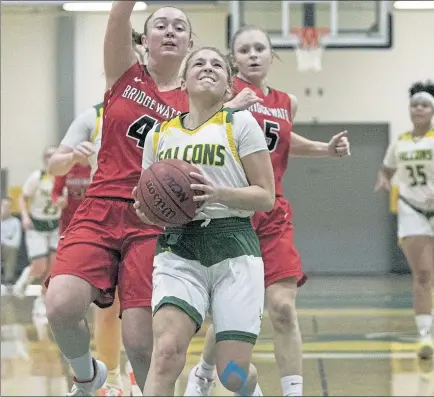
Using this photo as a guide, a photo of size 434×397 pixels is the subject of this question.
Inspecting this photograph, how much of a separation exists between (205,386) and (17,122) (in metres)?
12.1

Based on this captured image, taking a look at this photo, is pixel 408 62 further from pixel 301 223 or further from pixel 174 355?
pixel 174 355

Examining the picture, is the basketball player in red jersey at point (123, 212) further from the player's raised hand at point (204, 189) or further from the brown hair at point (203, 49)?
the player's raised hand at point (204, 189)

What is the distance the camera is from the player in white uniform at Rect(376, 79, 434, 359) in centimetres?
734

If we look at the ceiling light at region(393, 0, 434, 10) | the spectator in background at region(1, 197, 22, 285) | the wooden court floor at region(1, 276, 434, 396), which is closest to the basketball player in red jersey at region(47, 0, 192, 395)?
the wooden court floor at region(1, 276, 434, 396)

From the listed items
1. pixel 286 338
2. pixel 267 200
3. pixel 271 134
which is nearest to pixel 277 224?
pixel 271 134

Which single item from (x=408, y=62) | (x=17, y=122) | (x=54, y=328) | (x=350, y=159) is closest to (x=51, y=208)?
(x=17, y=122)

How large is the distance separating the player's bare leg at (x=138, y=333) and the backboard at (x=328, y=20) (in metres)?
7.25

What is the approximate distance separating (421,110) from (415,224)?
944 millimetres

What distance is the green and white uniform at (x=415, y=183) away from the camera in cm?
755

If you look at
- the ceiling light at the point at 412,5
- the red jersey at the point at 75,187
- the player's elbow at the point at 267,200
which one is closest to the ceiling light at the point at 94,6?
the ceiling light at the point at 412,5

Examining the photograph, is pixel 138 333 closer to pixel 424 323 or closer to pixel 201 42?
pixel 424 323

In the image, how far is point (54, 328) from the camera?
411 cm

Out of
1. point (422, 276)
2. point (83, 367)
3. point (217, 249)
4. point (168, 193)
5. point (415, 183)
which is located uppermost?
point (168, 193)

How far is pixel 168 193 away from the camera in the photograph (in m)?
3.60
